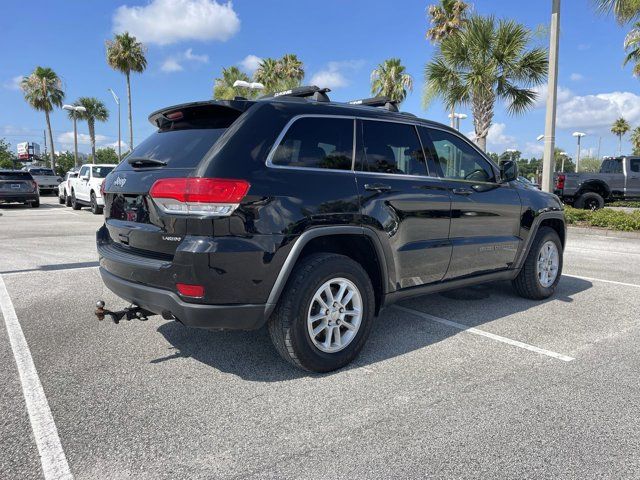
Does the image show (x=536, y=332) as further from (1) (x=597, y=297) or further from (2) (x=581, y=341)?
(1) (x=597, y=297)

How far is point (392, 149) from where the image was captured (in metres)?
3.94

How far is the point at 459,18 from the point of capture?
22.5 meters

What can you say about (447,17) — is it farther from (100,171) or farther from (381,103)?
(381,103)

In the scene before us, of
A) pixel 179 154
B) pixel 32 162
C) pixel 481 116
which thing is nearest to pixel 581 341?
pixel 179 154

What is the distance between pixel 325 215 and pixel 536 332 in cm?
240

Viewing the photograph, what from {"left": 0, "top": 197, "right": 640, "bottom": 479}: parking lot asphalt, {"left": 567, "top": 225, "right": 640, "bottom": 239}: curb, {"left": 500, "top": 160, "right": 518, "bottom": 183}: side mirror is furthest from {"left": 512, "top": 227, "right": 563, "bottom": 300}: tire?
{"left": 567, "top": 225, "right": 640, "bottom": 239}: curb

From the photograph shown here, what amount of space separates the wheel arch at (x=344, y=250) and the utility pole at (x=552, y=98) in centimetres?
1040

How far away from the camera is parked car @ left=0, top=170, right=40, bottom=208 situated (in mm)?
18344

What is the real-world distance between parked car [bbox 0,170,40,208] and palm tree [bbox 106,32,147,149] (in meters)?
19.7

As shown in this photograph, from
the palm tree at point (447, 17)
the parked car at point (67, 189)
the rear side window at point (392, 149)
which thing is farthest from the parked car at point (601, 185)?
the parked car at point (67, 189)

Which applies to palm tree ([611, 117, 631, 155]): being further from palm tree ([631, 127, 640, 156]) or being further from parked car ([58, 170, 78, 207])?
parked car ([58, 170, 78, 207])

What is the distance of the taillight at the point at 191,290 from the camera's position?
292 centimetres

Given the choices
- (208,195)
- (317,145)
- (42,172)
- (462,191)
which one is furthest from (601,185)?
(42,172)

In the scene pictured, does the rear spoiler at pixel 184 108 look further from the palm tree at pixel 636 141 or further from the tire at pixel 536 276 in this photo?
the palm tree at pixel 636 141
